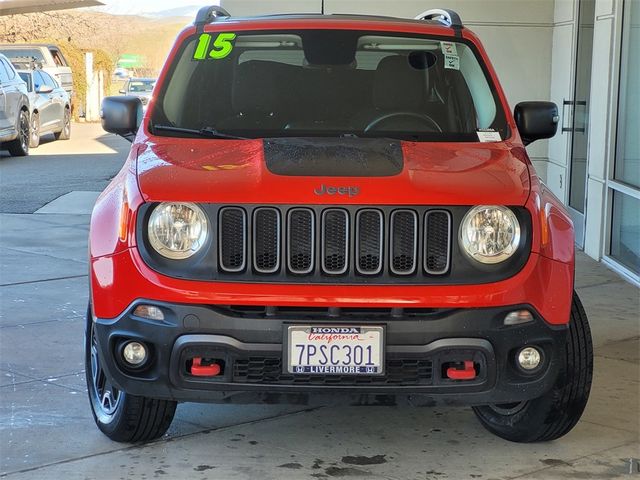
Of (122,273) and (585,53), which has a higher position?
(585,53)

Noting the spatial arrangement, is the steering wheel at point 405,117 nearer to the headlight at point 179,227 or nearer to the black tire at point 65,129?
the headlight at point 179,227

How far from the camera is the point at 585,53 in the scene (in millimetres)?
10469

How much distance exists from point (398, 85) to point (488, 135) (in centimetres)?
54

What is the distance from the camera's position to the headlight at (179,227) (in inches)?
164

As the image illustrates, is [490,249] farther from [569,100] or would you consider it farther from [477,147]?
[569,100]

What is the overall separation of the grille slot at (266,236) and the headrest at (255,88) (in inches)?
45.2

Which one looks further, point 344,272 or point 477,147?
point 477,147

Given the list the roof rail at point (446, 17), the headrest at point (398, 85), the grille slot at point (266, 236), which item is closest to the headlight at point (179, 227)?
the grille slot at point (266, 236)

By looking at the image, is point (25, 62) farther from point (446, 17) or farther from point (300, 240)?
point (300, 240)

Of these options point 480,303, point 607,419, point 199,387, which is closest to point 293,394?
point 199,387

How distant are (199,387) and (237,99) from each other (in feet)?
5.39

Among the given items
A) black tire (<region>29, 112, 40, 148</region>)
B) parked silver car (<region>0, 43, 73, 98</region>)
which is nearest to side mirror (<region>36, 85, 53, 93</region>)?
black tire (<region>29, 112, 40, 148</region>)

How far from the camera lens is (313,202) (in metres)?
4.16

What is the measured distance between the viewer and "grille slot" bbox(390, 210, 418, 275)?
4191mm
